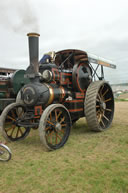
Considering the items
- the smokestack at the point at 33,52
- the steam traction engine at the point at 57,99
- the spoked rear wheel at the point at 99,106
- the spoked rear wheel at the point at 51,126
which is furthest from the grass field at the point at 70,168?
the smokestack at the point at 33,52

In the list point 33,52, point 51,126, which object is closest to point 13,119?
point 51,126

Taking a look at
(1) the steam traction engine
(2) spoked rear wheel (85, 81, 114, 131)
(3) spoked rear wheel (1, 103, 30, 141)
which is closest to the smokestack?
(1) the steam traction engine

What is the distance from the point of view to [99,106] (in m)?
4.79

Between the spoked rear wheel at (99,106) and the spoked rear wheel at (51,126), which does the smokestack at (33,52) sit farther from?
the spoked rear wheel at (99,106)

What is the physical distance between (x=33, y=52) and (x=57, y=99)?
1227 mm

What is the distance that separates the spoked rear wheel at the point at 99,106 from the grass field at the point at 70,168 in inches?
21.5

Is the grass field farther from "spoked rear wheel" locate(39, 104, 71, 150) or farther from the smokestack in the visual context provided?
the smokestack

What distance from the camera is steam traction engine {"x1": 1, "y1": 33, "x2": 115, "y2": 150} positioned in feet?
11.8

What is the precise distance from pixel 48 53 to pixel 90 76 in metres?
1.40

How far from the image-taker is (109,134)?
4352 millimetres

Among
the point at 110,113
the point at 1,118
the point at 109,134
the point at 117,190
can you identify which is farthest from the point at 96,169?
the point at 110,113

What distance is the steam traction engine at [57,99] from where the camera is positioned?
360 cm

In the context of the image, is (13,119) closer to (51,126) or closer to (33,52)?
(51,126)

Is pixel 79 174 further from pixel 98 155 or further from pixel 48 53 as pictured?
pixel 48 53
